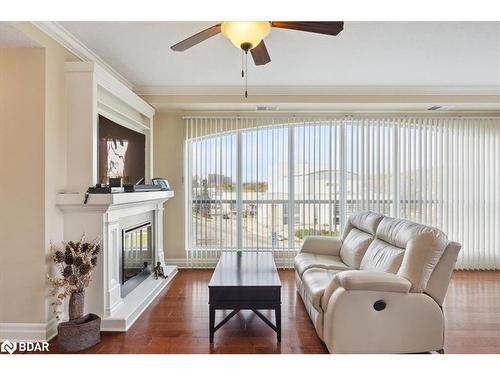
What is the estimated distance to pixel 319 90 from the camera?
4215 mm

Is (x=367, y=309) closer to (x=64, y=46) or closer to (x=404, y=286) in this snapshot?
(x=404, y=286)

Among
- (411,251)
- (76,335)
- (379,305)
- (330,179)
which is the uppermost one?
(330,179)

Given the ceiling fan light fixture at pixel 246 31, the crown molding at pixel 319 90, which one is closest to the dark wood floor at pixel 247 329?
the ceiling fan light fixture at pixel 246 31

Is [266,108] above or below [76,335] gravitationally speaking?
above

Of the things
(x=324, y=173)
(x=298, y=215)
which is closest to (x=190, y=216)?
(x=298, y=215)

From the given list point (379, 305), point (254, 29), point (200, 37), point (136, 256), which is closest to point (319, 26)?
point (254, 29)

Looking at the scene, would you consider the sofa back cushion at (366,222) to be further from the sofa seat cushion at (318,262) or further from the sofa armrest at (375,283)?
the sofa armrest at (375,283)

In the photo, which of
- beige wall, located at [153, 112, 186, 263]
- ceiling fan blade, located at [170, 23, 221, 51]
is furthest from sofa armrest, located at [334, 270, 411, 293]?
beige wall, located at [153, 112, 186, 263]

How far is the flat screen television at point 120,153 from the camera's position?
3076 millimetres

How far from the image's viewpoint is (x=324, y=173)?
15.6 ft

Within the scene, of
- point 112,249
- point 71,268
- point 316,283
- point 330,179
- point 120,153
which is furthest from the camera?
point 330,179

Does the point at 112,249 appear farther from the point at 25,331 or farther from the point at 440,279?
the point at 440,279

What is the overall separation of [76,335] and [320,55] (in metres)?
3.31
